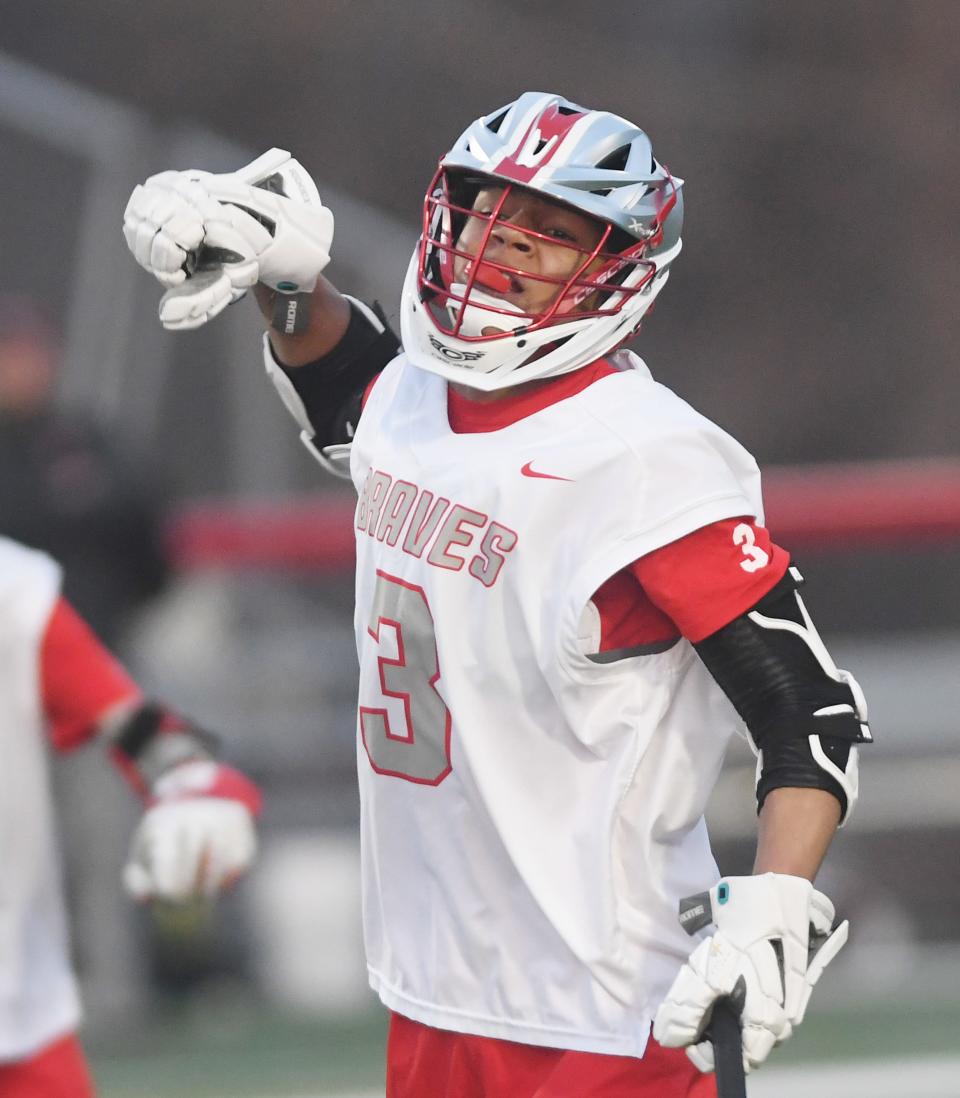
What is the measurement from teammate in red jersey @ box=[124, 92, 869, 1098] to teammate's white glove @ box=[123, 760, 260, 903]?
0.40m

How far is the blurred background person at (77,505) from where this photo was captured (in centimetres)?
597

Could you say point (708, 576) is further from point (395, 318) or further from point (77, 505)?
point (77, 505)

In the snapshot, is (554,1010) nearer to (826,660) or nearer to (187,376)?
(826,660)

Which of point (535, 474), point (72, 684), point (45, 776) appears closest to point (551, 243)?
point (535, 474)

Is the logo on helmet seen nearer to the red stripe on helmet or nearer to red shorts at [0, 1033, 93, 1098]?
the red stripe on helmet

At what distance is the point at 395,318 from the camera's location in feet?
15.5

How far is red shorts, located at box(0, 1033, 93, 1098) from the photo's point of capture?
3.47m

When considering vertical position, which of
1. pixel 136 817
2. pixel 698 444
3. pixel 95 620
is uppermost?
pixel 698 444

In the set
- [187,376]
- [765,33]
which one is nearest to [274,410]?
[187,376]

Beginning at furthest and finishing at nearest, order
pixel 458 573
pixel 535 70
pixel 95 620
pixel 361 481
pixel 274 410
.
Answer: pixel 535 70, pixel 274 410, pixel 95 620, pixel 361 481, pixel 458 573

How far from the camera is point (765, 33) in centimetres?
1438

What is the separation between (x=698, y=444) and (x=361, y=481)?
0.52 meters

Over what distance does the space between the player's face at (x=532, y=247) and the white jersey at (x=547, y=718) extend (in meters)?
0.15

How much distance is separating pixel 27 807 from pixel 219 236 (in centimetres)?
111
